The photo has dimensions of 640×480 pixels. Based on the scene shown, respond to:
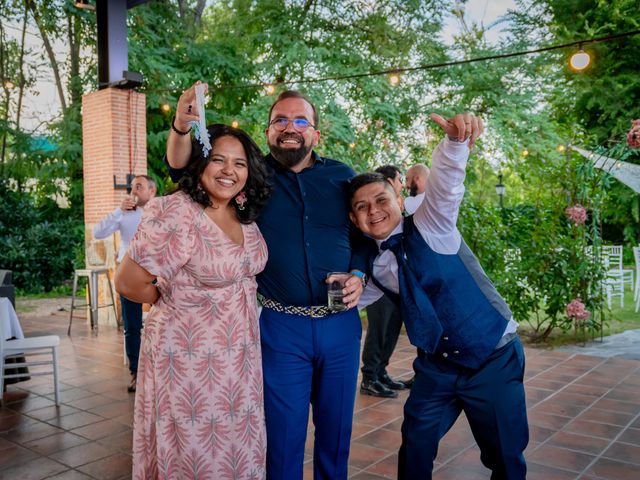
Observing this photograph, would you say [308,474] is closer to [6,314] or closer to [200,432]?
[200,432]

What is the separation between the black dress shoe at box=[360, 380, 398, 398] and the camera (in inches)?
174

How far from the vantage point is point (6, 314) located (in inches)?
183

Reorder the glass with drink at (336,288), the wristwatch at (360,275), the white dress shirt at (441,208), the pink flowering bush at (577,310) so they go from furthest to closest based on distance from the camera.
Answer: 1. the pink flowering bush at (577,310)
2. the wristwatch at (360,275)
3. the glass with drink at (336,288)
4. the white dress shirt at (441,208)

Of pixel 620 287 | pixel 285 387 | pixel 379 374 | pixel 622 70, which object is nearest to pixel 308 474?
pixel 285 387

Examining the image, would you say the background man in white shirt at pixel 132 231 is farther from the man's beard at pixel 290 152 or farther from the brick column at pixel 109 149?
the man's beard at pixel 290 152

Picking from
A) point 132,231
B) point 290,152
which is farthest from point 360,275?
point 132,231

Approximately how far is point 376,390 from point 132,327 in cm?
222

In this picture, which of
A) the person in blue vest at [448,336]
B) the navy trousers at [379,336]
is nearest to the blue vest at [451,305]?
the person in blue vest at [448,336]

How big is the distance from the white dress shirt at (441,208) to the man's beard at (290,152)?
20.1 inches

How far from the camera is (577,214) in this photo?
6117 mm

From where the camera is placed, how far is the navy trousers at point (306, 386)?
2094 millimetres

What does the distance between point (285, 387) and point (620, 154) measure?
5319 mm

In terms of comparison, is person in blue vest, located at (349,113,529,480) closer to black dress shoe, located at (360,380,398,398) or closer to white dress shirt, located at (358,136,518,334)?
white dress shirt, located at (358,136,518,334)

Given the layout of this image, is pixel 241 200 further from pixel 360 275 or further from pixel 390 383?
pixel 390 383
